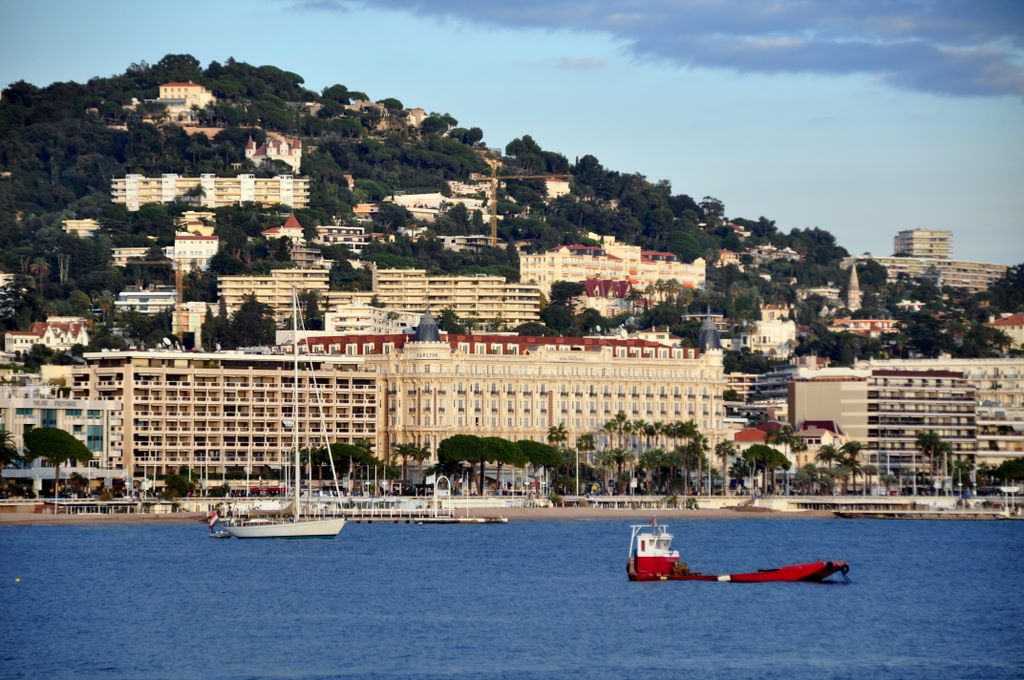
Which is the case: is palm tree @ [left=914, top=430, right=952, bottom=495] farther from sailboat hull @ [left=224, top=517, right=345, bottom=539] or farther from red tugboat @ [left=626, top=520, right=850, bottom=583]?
red tugboat @ [left=626, top=520, right=850, bottom=583]

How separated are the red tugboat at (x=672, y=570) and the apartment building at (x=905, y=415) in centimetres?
8789

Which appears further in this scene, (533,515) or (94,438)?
(94,438)

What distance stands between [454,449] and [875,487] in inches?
1487

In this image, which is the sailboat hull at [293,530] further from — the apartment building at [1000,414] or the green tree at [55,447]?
the apartment building at [1000,414]

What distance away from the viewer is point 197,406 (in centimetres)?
15838

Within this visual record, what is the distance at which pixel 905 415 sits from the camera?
593ft

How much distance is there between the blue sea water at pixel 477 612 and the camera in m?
66.5

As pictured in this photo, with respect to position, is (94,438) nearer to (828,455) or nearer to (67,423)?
(67,423)

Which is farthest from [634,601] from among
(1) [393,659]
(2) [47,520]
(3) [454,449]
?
(3) [454,449]

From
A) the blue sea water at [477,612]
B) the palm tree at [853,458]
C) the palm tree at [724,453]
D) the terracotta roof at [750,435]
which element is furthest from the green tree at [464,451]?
the blue sea water at [477,612]

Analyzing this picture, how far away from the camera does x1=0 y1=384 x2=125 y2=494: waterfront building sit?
474ft

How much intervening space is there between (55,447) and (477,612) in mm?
63757

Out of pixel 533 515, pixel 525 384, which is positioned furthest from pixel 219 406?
pixel 533 515

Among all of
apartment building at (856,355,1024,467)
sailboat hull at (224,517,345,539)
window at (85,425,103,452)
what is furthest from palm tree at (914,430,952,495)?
sailboat hull at (224,517,345,539)
